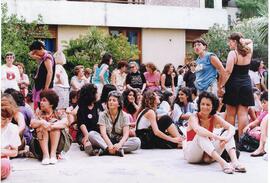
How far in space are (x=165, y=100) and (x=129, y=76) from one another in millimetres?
3350

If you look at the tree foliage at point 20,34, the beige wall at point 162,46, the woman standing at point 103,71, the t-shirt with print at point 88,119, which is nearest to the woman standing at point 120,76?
the woman standing at point 103,71

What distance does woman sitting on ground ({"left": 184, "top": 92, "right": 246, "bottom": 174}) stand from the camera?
6688 mm

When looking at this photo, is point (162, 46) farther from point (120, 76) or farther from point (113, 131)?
point (113, 131)

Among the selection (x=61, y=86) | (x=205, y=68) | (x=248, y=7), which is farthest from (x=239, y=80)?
(x=248, y=7)

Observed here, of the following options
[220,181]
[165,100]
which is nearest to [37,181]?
[220,181]

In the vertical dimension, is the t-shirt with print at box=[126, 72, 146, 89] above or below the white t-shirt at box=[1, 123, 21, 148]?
above

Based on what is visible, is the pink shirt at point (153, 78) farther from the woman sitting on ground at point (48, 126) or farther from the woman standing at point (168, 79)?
the woman sitting on ground at point (48, 126)

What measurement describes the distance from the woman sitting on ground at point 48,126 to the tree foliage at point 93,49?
11.1 metres

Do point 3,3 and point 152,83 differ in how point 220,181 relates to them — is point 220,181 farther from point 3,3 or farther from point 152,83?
point 3,3

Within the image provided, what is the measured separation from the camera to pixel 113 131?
7.97m

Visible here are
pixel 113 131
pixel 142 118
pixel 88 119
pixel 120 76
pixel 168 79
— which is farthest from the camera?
pixel 168 79

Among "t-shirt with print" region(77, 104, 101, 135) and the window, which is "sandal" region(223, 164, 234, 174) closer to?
"t-shirt with print" region(77, 104, 101, 135)

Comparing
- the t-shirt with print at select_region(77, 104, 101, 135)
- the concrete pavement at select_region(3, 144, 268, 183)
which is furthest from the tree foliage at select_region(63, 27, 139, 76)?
the concrete pavement at select_region(3, 144, 268, 183)

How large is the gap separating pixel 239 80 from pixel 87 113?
2.38 meters
